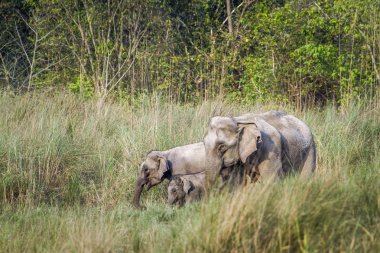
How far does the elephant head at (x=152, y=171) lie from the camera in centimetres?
938

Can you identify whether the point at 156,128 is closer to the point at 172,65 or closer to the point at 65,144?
the point at 65,144

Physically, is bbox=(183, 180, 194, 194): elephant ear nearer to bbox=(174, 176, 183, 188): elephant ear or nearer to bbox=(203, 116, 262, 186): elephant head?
bbox=(174, 176, 183, 188): elephant ear

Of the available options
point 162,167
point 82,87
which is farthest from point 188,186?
point 82,87

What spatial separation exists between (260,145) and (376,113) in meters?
4.60

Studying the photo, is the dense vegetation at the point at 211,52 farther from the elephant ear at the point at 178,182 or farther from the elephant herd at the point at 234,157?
the elephant ear at the point at 178,182

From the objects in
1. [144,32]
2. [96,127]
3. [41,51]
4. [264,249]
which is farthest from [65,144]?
[41,51]

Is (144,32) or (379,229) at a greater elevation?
(144,32)

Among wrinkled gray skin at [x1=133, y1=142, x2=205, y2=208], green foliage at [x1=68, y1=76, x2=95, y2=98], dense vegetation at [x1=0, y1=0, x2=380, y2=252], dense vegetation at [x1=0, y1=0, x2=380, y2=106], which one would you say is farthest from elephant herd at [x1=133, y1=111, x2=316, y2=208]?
green foliage at [x1=68, y1=76, x2=95, y2=98]

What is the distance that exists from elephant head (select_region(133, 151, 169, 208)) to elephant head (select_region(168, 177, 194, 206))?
457 mm

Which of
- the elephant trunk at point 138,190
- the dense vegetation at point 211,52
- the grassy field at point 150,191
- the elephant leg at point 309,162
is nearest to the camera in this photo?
the grassy field at point 150,191

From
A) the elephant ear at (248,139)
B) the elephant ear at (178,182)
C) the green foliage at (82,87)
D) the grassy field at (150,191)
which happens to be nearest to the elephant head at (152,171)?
the grassy field at (150,191)

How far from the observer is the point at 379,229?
19.8 feet

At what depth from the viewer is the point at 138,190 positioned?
938cm

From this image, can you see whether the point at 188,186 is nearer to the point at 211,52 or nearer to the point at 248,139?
the point at 248,139
